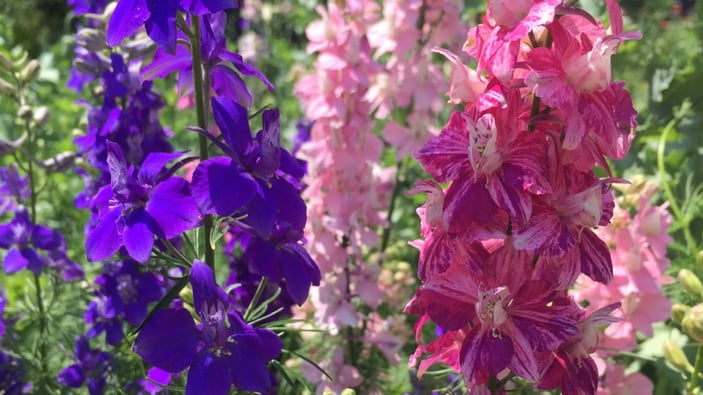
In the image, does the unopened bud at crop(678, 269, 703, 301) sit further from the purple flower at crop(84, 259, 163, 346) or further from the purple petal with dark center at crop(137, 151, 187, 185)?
the purple flower at crop(84, 259, 163, 346)

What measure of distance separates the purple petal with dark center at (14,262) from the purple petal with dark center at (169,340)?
0.74 meters

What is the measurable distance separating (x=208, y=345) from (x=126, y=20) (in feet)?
1.20

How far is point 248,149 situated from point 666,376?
1.11 metres

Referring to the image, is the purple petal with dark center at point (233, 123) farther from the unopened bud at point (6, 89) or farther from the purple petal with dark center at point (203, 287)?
the unopened bud at point (6, 89)

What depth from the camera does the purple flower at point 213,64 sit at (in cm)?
104

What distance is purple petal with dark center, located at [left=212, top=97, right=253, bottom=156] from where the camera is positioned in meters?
0.93

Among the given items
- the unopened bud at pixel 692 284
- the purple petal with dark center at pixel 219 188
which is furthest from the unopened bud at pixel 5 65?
the unopened bud at pixel 692 284

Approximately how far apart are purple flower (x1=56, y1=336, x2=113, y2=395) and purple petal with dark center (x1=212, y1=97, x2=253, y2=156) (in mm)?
709

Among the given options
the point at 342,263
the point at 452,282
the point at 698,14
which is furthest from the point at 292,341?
the point at 698,14

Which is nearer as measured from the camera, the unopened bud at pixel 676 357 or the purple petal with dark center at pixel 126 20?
the purple petal with dark center at pixel 126 20

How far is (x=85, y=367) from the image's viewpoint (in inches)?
60.4

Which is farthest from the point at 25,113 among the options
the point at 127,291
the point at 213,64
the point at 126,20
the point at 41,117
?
the point at 126,20

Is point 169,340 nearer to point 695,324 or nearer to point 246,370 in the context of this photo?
point 246,370

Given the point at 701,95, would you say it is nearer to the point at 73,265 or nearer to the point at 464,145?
the point at 464,145
